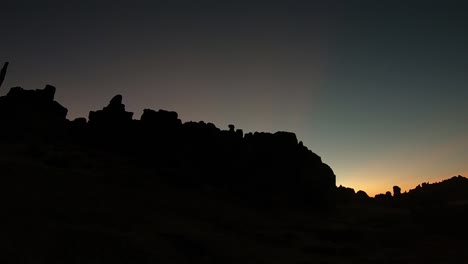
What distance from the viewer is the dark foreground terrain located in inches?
1097

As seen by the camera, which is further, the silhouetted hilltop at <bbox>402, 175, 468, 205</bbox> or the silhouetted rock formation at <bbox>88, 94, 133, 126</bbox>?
the silhouetted hilltop at <bbox>402, 175, 468, 205</bbox>

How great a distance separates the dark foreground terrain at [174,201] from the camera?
91.4ft

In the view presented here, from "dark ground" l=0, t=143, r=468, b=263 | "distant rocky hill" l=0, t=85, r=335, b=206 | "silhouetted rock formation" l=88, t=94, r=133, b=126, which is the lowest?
"dark ground" l=0, t=143, r=468, b=263

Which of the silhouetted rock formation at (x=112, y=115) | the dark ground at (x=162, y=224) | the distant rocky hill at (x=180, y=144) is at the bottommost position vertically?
the dark ground at (x=162, y=224)

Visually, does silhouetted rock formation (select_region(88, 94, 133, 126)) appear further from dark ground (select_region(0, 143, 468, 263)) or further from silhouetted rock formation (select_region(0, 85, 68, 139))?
dark ground (select_region(0, 143, 468, 263))

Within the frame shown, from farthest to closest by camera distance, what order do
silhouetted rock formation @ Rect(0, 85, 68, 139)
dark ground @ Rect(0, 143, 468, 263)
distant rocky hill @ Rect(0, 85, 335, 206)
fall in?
silhouetted rock formation @ Rect(0, 85, 68, 139), distant rocky hill @ Rect(0, 85, 335, 206), dark ground @ Rect(0, 143, 468, 263)

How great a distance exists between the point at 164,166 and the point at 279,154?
24086 mm

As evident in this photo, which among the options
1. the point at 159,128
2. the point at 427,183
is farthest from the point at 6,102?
the point at 427,183

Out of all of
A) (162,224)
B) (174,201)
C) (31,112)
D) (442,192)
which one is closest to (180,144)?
(174,201)

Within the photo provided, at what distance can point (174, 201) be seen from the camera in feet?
153

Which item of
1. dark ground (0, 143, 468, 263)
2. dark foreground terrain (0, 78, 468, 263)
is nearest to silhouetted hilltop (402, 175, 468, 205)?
dark foreground terrain (0, 78, 468, 263)

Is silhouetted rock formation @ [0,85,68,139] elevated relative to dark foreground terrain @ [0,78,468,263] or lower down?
elevated

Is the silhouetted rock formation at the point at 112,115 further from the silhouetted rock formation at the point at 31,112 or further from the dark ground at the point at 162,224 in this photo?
the dark ground at the point at 162,224

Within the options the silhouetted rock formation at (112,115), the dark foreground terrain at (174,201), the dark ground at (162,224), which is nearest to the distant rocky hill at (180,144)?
the silhouetted rock formation at (112,115)
